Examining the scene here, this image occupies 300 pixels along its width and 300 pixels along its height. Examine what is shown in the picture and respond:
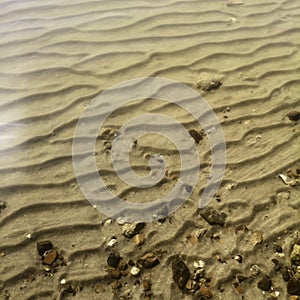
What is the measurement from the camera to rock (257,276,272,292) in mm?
2088

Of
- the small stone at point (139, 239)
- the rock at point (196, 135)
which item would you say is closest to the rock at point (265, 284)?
the small stone at point (139, 239)

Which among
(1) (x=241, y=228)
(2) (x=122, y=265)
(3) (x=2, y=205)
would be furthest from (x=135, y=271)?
(3) (x=2, y=205)

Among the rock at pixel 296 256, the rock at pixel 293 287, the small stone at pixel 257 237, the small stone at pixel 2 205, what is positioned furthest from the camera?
the small stone at pixel 2 205

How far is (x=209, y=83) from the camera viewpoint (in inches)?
130

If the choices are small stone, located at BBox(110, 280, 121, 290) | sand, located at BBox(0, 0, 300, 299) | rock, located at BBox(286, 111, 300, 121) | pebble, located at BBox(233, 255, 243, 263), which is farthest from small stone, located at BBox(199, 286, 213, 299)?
rock, located at BBox(286, 111, 300, 121)

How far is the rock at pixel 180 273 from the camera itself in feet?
6.95

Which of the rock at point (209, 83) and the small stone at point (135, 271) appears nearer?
the small stone at point (135, 271)

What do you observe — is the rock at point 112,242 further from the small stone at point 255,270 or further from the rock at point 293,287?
the rock at point 293,287

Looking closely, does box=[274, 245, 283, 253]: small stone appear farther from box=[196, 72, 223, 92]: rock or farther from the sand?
box=[196, 72, 223, 92]: rock

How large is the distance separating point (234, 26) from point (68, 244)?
3.12 m

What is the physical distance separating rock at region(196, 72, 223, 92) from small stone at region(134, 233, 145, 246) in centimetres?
161

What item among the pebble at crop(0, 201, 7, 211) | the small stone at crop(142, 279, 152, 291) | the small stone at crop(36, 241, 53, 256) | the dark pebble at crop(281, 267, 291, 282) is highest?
the pebble at crop(0, 201, 7, 211)

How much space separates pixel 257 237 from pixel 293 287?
0.36 m

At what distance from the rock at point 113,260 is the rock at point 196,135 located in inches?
45.4
